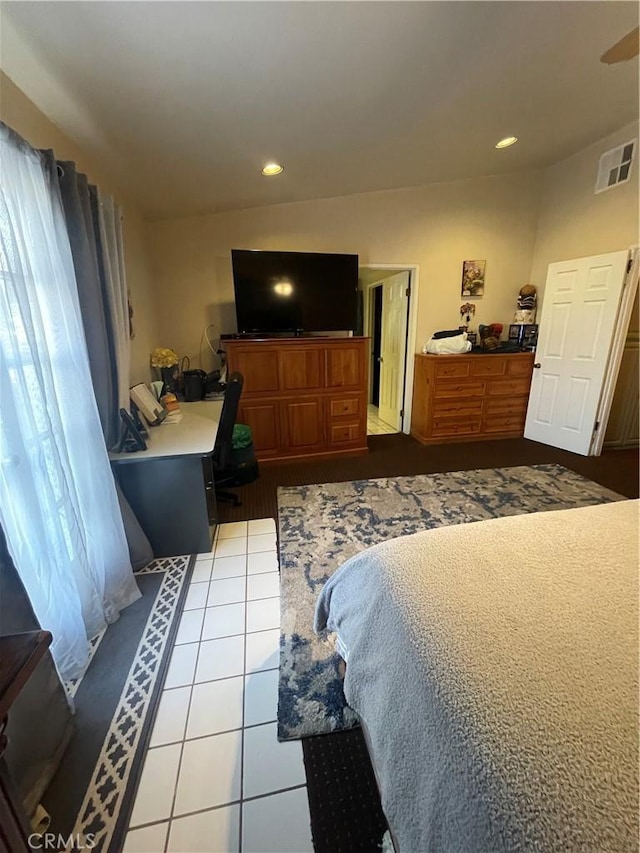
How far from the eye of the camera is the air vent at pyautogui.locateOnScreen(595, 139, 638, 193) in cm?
308

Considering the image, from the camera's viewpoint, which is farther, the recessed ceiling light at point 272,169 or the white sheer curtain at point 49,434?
the recessed ceiling light at point 272,169

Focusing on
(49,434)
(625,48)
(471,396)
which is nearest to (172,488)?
(49,434)

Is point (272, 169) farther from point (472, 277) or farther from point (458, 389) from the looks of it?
point (458, 389)

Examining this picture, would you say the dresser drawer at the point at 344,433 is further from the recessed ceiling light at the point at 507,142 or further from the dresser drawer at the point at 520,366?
the recessed ceiling light at the point at 507,142

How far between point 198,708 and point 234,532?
1.14m

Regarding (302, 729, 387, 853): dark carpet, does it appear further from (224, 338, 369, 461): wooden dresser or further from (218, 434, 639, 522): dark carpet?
(224, 338, 369, 461): wooden dresser

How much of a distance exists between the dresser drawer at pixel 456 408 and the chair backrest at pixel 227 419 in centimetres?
245

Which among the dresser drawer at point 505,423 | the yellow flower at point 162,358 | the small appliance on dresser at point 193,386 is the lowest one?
the dresser drawer at point 505,423

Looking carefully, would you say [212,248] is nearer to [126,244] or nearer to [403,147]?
[126,244]

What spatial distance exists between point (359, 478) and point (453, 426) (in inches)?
60.7

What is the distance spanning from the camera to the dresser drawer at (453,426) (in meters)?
3.96

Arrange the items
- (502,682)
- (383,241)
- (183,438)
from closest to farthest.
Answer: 1. (502,682)
2. (183,438)
3. (383,241)

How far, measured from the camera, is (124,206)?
2.70m

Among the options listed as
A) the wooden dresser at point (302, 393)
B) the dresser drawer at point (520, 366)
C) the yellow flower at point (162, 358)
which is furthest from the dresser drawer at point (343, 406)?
the dresser drawer at point (520, 366)
